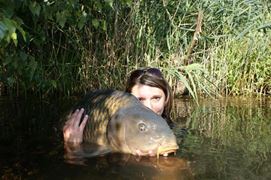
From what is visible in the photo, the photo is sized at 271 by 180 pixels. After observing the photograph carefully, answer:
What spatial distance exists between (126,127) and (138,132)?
0.32 feet

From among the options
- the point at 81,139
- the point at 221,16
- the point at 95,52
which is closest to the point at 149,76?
the point at 81,139

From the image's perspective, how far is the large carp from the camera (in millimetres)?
3365

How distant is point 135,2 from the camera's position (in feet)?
21.3

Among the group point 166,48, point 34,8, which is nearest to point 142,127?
point 34,8

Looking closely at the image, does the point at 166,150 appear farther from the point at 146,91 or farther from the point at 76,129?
the point at 146,91

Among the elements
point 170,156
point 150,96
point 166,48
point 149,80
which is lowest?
point 170,156

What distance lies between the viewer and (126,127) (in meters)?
3.51

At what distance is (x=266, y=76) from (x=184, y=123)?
261cm

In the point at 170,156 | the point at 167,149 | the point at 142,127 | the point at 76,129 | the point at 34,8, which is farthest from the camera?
the point at 76,129

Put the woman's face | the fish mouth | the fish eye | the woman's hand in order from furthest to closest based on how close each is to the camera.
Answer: the woman's face < the woman's hand < the fish eye < the fish mouth

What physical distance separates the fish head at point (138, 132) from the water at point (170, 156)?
0.32ft

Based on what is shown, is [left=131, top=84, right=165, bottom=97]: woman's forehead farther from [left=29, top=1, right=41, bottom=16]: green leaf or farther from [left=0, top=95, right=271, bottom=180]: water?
[left=29, top=1, right=41, bottom=16]: green leaf

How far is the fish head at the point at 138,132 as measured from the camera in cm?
335

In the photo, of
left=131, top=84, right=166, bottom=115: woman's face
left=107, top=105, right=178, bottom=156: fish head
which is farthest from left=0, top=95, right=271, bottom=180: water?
left=131, top=84, right=166, bottom=115: woman's face
